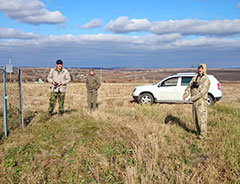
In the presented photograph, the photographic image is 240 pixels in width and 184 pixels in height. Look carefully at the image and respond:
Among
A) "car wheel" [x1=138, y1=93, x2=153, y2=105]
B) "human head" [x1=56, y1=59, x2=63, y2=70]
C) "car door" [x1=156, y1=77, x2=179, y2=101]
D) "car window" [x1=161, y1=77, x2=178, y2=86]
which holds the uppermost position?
"human head" [x1=56, y1=59, x2=63, y2=70]

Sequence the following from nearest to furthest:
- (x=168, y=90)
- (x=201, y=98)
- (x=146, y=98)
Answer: (x=201, y=98) < (x=168, y=90) < (x=146, y=98)

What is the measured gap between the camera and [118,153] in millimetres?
4824

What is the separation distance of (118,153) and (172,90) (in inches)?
267

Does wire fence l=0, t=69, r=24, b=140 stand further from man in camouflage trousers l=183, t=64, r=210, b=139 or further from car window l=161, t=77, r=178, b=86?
car window l=161, t=77, r=178, b=86

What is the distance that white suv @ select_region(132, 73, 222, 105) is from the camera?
10562 mm

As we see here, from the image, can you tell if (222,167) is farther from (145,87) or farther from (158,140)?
(145,87)

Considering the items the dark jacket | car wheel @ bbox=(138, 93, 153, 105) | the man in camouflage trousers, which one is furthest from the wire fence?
car wheel @ bbox=(138, 93, 153, 105)

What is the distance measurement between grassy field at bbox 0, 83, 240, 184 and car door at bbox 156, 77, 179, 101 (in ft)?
12.4

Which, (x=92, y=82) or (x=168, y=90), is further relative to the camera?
(x=168, y=90)

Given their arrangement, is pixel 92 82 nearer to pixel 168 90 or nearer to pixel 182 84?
pixel 168 90

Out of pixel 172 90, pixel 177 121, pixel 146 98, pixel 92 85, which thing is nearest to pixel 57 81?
pixel 92 85

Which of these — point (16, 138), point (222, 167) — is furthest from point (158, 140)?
point (16, 138)

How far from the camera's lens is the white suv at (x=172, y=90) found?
1056 cm

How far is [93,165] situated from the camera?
4285mm
